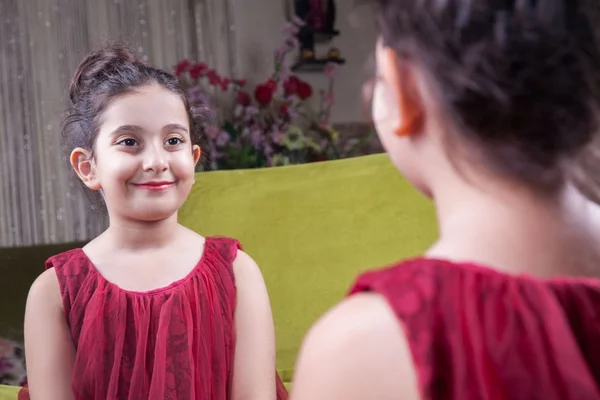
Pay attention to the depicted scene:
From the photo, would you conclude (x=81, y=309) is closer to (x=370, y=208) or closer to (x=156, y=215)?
(x=156, y=215)

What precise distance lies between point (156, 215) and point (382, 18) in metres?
0.67

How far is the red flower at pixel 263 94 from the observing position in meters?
2.63

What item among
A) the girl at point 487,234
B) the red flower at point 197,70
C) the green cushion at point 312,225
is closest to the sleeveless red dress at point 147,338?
the green cushion at point 312,225

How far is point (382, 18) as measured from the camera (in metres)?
0.62

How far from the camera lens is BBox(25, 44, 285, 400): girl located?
3.79 ft

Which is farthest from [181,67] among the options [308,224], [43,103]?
[308,224]

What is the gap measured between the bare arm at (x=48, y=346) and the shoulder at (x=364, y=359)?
2.46 feet

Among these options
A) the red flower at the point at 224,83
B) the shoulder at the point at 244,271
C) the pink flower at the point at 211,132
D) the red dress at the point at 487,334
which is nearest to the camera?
the red dress at the point at 487,334

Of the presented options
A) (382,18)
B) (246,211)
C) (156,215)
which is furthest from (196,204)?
(382,18)

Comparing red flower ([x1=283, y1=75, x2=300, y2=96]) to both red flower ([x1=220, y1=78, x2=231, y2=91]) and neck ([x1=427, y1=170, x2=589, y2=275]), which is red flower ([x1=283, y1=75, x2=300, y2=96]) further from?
neck ([x1=427, y1=170, x2=589, y2=275])

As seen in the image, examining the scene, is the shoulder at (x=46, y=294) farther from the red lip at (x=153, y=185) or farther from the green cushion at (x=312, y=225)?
the green cushion at (x=312, y=225)

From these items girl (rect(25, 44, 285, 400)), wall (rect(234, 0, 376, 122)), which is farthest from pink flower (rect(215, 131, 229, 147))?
girl (rect(25, 44, 285, 400))

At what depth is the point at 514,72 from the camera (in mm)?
557

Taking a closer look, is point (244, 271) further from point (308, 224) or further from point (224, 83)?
point (224, 83)
